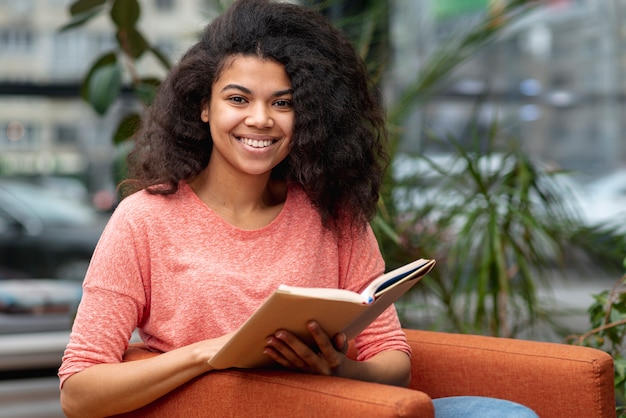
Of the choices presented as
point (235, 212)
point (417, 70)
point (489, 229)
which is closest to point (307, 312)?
point (235, 212)

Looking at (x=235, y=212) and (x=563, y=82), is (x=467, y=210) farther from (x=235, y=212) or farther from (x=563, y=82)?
(x=563, y=82)

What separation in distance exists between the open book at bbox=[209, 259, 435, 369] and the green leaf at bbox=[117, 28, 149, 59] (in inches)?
56.4

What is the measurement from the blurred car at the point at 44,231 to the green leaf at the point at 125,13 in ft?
2.93

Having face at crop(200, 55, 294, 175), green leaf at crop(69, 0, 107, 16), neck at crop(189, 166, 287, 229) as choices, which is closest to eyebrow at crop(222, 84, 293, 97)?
face at crop(200, 55, 294, 175)

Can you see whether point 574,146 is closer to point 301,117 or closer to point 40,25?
point 40,25

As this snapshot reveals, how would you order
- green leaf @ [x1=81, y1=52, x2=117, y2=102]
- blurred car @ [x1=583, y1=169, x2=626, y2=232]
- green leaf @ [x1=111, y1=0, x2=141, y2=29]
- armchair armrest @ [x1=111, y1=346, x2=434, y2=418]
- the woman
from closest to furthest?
armchair armrest @ [x1=111, y1=346, x2=434, y2=418], the woman, green leaf @ [x1=111, y1=0, x2=141, y2=29], green leaf @ [x1=81, y1=52, x2=117, y2=102], blurred car @ [x1=583, y1=169, x2=626, y2=232]

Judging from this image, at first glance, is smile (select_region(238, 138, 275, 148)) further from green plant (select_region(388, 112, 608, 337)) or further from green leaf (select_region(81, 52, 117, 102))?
green leaf (select_region(81, 52, 117, 102))

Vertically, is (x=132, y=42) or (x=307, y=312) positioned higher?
(x=132, y=42)

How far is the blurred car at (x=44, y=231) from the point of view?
125 inches

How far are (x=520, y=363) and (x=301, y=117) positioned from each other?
0.59m

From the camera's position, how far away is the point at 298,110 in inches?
63.5

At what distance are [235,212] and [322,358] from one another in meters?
0.38

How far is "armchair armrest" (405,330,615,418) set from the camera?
1598 mm

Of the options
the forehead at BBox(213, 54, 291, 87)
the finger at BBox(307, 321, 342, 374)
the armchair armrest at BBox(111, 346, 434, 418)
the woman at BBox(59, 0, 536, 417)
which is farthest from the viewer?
the forehead at BBox(213, 54, 291, 87)
